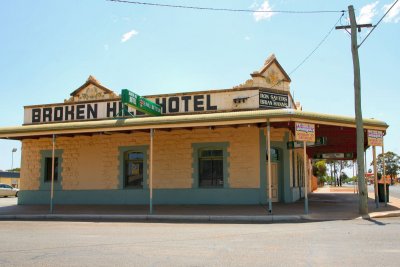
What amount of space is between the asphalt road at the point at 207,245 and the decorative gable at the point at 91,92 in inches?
426

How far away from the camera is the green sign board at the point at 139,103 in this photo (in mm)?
16656

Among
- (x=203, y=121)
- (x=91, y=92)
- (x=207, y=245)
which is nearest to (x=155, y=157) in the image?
(x=203, y=121)

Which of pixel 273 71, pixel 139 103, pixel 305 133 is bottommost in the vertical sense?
pixel 305 133

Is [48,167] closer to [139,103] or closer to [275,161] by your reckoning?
[139,103]

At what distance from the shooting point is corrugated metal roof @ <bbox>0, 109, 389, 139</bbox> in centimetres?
1419

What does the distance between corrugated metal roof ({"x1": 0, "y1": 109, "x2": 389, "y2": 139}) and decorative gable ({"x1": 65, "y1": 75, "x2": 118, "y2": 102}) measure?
531 cm

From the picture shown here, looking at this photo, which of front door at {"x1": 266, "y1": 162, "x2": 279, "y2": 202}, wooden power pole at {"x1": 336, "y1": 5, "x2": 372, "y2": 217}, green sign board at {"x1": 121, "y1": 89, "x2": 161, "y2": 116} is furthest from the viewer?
front door at {"x1": 266, "y1": 162, "x2": 279, "y2": 202}

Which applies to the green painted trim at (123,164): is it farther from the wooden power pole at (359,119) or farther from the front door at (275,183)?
the wooden power pole at (359,119)

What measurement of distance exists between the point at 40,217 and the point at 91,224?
3346mm

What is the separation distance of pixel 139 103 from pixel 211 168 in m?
4.24

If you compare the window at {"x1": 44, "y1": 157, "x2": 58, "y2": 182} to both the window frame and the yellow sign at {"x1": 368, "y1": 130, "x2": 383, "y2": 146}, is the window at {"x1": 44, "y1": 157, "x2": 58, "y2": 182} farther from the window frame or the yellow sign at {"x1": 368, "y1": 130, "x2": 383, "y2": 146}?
the yellow sign at {"x1": 368, "y1": 130, "x2": 383, "y2": 146}

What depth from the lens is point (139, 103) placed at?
58.4ft

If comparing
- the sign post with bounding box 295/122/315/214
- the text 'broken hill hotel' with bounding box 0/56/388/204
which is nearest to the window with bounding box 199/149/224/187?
the text 'broken hill hotel' with bounding box 0/56/388/204

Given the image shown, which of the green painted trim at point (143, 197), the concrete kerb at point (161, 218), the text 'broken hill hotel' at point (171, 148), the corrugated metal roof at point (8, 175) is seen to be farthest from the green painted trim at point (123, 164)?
the corrugated metal roof at point (8, 175)
